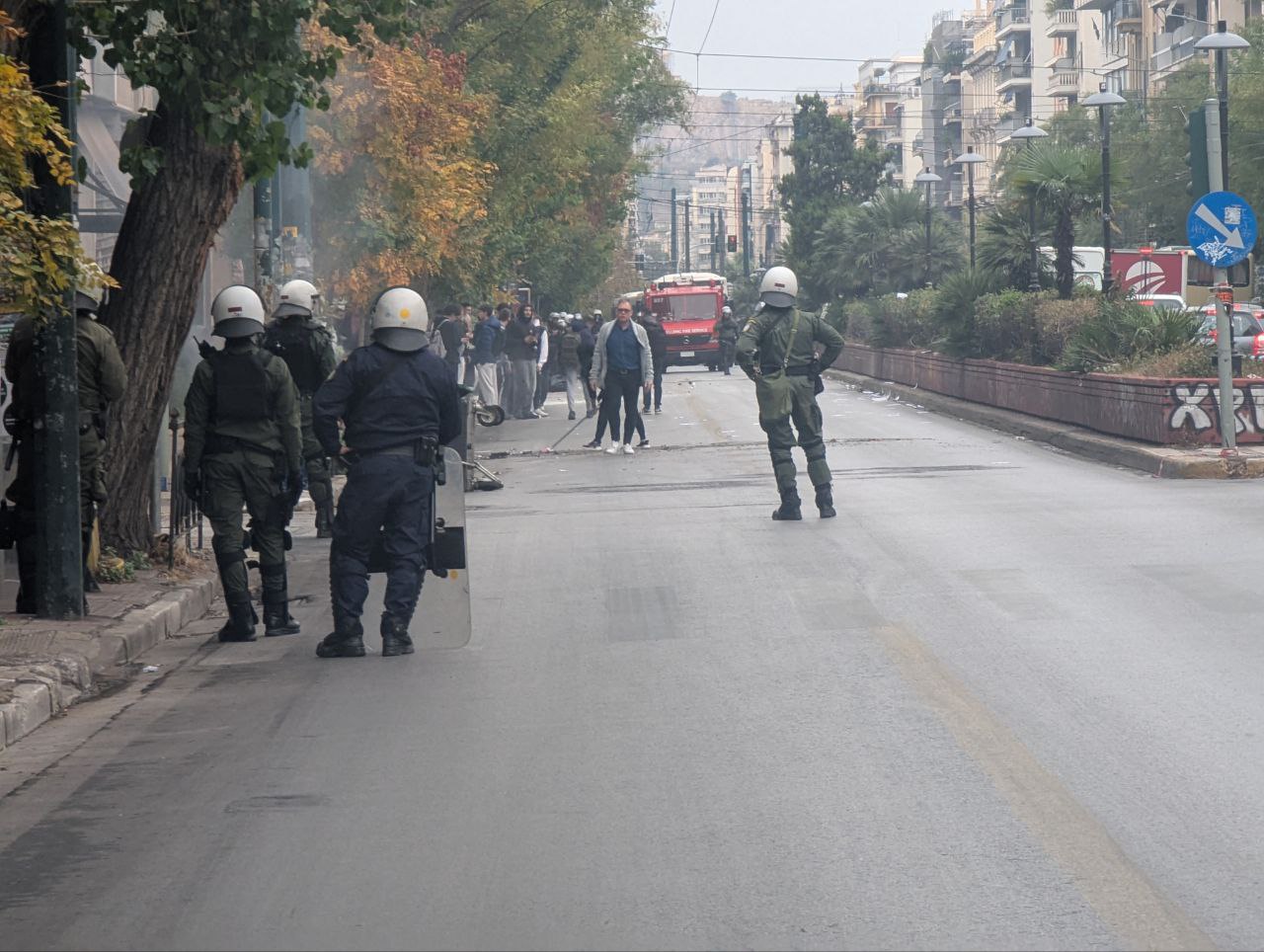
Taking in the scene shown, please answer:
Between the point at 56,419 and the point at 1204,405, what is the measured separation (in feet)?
42.2

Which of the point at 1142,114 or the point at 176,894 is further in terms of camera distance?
the point at 1142,114

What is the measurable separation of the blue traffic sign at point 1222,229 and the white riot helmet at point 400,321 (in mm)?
10911

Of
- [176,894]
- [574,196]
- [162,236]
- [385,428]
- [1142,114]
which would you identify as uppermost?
[1142,114]

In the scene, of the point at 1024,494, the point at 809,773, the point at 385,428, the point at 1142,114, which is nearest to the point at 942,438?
the point at 1024,494

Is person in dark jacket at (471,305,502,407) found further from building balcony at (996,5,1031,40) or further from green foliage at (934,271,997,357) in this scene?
building balcony at (996,5,1031,40)

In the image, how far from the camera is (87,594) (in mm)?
11289

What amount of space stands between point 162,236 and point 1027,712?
718 centimetres

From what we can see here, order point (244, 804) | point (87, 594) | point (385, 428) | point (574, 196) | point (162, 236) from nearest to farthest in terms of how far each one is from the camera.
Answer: point (244, 804), point (385, 428), point (87, 594), point (162, 236), point (574, 196)

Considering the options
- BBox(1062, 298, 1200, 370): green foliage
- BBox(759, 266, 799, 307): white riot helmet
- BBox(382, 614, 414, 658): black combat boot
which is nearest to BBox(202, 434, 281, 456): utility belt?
BBox(382, 614, 414, 658): black combat boot

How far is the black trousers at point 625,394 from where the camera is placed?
22.9 meters

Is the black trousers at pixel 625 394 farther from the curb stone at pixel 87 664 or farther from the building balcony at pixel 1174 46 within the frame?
the building balcony at pixel 1174 46

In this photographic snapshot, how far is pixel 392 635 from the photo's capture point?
9305mm

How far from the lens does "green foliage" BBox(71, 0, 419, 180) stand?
10508 millimetres

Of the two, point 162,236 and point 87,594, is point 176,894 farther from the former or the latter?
point 162,236
